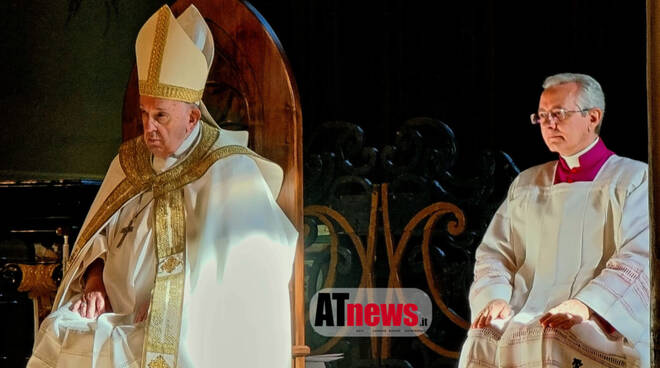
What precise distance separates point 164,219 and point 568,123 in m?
1.59

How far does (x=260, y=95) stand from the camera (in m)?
4.98

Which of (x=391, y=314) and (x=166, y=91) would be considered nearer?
(x=166, y=91)

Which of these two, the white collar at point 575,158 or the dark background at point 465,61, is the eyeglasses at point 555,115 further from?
the dark background at point 465,61

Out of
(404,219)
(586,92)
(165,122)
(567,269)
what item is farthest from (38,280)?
(586,92)

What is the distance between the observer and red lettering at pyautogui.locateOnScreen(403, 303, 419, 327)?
17.9 ft

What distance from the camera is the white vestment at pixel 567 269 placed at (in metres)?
4.25

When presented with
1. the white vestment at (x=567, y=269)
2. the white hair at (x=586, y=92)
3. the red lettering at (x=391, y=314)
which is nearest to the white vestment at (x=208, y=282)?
the white vestment at (x=567, y=269)

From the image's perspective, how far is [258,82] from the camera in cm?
498

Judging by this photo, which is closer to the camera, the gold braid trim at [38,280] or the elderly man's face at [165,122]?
the elderly man's face at [165,122]

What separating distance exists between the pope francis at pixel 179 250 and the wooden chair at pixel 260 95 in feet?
0.36

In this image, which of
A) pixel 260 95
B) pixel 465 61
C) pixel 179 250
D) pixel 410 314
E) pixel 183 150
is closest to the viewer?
pixel 179 250

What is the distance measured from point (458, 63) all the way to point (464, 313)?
4.16 feet

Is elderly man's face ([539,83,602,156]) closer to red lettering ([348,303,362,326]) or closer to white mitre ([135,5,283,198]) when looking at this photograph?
white mitre ([135,5,283,198])

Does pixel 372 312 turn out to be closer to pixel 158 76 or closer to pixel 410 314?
pixel 410 314
